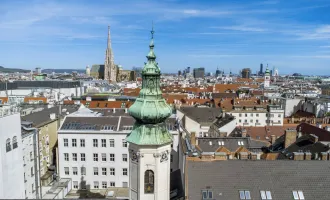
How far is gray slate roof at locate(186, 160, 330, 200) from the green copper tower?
875 cm

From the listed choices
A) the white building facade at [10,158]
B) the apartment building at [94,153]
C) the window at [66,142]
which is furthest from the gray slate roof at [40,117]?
the white building facade at [10,158]

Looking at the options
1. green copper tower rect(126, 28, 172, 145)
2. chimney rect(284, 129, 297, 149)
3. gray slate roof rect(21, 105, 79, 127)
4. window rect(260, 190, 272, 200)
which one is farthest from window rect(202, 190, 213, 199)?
gray slate roof rect(21, 105, 79, 127)

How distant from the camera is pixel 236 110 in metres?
84.7

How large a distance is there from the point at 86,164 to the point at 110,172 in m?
3.93

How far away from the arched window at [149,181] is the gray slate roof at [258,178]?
7085 mm

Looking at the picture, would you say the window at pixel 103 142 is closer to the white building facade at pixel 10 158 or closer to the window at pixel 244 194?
the white building facade at pixel 10 158

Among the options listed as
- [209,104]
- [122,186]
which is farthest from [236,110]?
[122,186]

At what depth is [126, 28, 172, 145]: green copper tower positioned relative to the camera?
18234mm

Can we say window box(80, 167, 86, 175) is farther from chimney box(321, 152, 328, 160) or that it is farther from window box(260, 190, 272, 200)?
chimney box(321, 152, 328, 160)

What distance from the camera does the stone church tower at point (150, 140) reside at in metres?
18.3

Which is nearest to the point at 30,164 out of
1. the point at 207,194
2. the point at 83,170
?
the point at 83,170

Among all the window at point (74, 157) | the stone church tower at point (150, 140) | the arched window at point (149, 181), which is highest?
the stone church tower at point (150, 140)

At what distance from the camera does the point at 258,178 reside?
2598cm

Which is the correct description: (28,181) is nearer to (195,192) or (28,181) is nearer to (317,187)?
(195,192)
